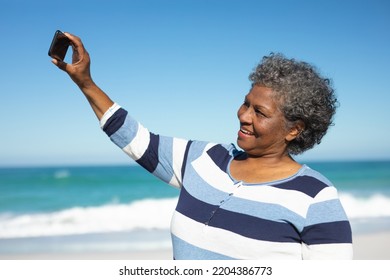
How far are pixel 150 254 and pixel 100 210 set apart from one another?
21.6 ft

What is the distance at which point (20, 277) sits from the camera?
2281 mm

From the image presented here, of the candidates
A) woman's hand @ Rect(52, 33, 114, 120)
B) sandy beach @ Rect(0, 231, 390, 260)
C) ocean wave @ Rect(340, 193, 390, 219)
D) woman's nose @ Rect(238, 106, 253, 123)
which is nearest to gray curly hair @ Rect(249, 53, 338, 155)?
woman's nose @ Rect(238, 106, 253, 123)

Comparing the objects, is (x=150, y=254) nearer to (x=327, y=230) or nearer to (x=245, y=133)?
(x=245, y=133)

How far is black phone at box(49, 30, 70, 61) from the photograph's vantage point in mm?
1704

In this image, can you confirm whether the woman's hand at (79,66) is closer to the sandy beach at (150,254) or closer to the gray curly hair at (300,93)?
the gray curly hair at (300,93)

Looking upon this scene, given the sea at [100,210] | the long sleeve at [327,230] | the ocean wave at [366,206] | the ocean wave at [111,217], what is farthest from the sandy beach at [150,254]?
the long sleeve at [327,230]

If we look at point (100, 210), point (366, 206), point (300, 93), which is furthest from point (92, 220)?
point (300, 93)

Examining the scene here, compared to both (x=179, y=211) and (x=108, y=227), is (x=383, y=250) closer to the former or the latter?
(x=108, y=227)

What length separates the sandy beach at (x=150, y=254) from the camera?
5992mm

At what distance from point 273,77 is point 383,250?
5352mm

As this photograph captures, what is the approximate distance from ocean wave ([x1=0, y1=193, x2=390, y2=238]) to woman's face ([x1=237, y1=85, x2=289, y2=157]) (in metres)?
6.78

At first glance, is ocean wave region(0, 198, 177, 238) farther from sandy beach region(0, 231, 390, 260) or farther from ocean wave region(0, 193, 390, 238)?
sandy beach region(0, 231, 390, 260)

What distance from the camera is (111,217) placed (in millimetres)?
10781

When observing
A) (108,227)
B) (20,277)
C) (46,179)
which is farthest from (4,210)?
(20,277)
